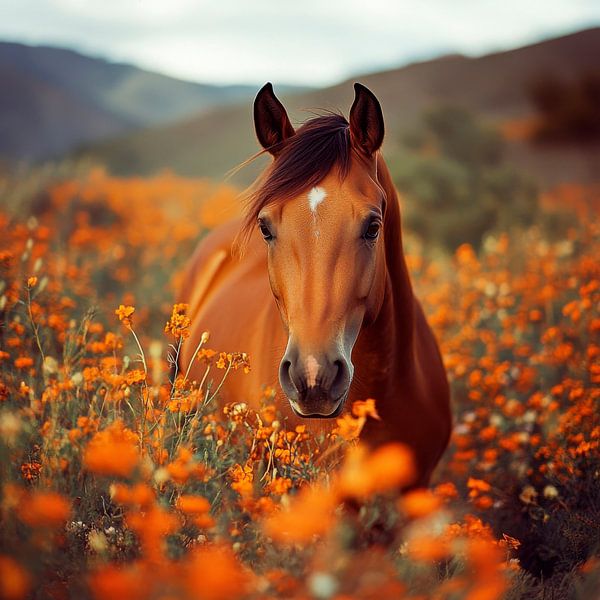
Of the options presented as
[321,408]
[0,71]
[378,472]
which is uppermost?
[0,71]

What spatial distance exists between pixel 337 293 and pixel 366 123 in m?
0.84

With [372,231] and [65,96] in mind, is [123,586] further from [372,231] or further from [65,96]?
[65,96]

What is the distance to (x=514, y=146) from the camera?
20.7 m

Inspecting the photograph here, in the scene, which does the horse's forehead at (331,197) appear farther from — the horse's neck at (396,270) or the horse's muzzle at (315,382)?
the horse's muzzle at (315,382)

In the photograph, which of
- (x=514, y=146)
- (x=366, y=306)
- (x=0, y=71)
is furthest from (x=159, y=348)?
(x=514, y=146)

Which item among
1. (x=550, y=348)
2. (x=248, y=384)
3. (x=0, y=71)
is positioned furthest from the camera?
(x=0, y=71)

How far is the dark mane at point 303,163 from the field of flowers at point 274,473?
0.55m

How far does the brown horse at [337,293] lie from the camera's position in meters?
1.95

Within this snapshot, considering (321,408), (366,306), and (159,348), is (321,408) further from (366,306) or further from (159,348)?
(159,348)

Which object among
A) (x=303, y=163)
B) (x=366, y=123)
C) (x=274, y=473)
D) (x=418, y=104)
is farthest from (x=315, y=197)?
(x=418, y=104)

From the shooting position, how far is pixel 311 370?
1842mm

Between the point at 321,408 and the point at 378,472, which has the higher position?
the point at 378,472

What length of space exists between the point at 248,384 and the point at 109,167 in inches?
865

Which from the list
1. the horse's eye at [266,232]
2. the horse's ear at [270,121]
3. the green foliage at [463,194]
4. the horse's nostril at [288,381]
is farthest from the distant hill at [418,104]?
the horse's nostril at [288,381]
